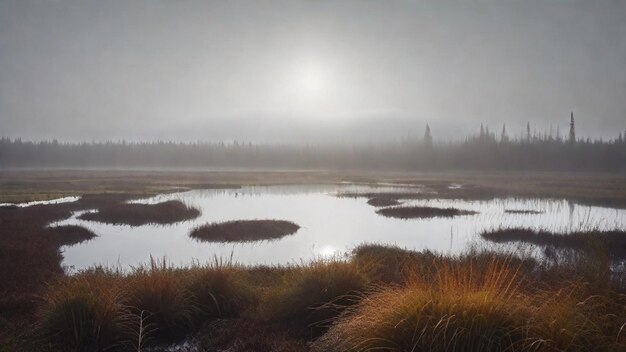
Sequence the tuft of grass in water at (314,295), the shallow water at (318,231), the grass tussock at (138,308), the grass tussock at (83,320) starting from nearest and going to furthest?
the grass tussock at (83,320)
the grass tussock at (138,308)
the tuft of grass in water at (314,295)
the shallow water at (318,231)

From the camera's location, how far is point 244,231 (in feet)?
88.8

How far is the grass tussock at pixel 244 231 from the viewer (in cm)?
2533

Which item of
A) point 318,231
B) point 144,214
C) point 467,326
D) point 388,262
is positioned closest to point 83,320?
point 467,326

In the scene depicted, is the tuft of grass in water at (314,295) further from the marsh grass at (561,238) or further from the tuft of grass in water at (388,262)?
the marsh grass at (561,238)

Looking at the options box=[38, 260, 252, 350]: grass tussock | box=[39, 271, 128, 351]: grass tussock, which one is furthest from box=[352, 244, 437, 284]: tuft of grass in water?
box=[39, 271, 128, 351]: grass tussock

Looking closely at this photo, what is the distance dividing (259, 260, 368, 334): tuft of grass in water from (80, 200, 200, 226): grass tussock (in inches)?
956

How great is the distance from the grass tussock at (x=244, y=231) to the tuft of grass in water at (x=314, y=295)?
1587 centimetres

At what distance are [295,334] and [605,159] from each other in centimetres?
13826

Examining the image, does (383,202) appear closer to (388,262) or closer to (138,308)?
(388,262)

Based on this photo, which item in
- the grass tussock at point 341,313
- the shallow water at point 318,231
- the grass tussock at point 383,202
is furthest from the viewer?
the grass tussock at point 383,202

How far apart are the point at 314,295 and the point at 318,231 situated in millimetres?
18692

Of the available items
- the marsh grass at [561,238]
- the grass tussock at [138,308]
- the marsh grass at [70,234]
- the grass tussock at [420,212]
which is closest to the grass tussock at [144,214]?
the marsh grass at [70,234]

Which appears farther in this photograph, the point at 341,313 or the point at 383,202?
the point at 383,202

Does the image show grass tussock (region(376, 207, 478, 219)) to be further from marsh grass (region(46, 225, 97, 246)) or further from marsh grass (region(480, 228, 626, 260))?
marsh grass (region(46, 225, 97, 246))
